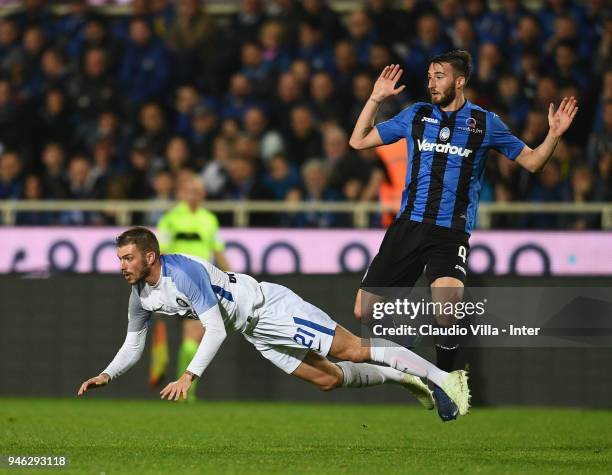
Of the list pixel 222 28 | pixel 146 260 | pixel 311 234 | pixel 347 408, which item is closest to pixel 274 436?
pixel 146 260

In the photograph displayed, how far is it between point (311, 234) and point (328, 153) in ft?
3.42

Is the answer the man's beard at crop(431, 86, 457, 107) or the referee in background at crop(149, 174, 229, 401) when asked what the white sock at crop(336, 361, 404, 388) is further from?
the referee in background at crop(149, 174, 229, 401)

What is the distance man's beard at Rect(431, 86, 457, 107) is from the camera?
8.71 meters

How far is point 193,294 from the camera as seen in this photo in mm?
7770

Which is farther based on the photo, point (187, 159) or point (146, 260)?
point (187, 159)

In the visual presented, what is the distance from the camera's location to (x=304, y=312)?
8516 mm

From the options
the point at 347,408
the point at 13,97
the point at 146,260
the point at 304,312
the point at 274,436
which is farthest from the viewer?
the point at 13,97

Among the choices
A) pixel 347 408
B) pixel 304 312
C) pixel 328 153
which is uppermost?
pixel 328 153

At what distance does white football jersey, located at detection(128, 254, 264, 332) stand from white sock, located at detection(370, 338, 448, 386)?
81 centimetres

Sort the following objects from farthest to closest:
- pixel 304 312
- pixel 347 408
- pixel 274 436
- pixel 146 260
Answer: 1. pixel 347 408
2. pixel 274 436
3. pixel 304 312
4. pixel 146 260

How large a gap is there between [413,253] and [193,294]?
5.58ft

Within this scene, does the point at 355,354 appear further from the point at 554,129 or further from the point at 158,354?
the point at 158,354

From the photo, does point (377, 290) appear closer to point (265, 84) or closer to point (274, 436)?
point (274, 436)

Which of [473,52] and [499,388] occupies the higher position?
[473,52]
